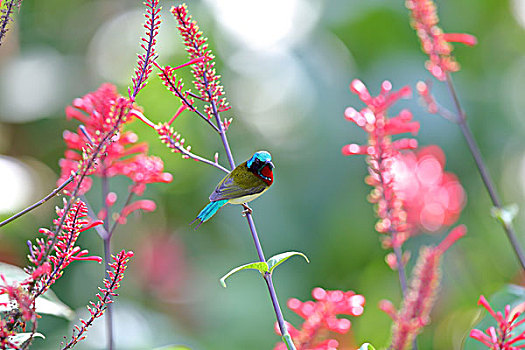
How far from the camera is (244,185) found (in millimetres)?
334

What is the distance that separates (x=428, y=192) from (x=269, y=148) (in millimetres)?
641

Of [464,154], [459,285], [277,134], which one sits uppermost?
[277,134]

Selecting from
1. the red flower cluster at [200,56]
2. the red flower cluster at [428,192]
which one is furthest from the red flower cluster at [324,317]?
the red flower cluster at [428,192]

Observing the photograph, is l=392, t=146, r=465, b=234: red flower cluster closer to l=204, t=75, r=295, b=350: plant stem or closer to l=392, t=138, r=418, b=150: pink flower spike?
Answer: l=392, t=138, r=418, b=150: pink flower spike

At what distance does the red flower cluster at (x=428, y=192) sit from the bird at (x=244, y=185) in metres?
0.43

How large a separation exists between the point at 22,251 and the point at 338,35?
1.02 meters

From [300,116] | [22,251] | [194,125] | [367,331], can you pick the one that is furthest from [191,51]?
[300,116]

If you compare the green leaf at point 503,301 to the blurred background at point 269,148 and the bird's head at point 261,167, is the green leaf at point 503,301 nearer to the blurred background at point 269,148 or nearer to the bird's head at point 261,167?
the bird's head at point 261,167

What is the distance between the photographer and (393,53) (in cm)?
164

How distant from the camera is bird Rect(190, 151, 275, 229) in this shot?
0.33m

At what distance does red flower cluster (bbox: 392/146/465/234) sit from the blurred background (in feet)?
0.54

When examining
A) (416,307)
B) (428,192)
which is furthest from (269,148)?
(416,307)

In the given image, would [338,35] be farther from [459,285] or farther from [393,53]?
[459,285]

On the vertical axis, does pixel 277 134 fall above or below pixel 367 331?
above
